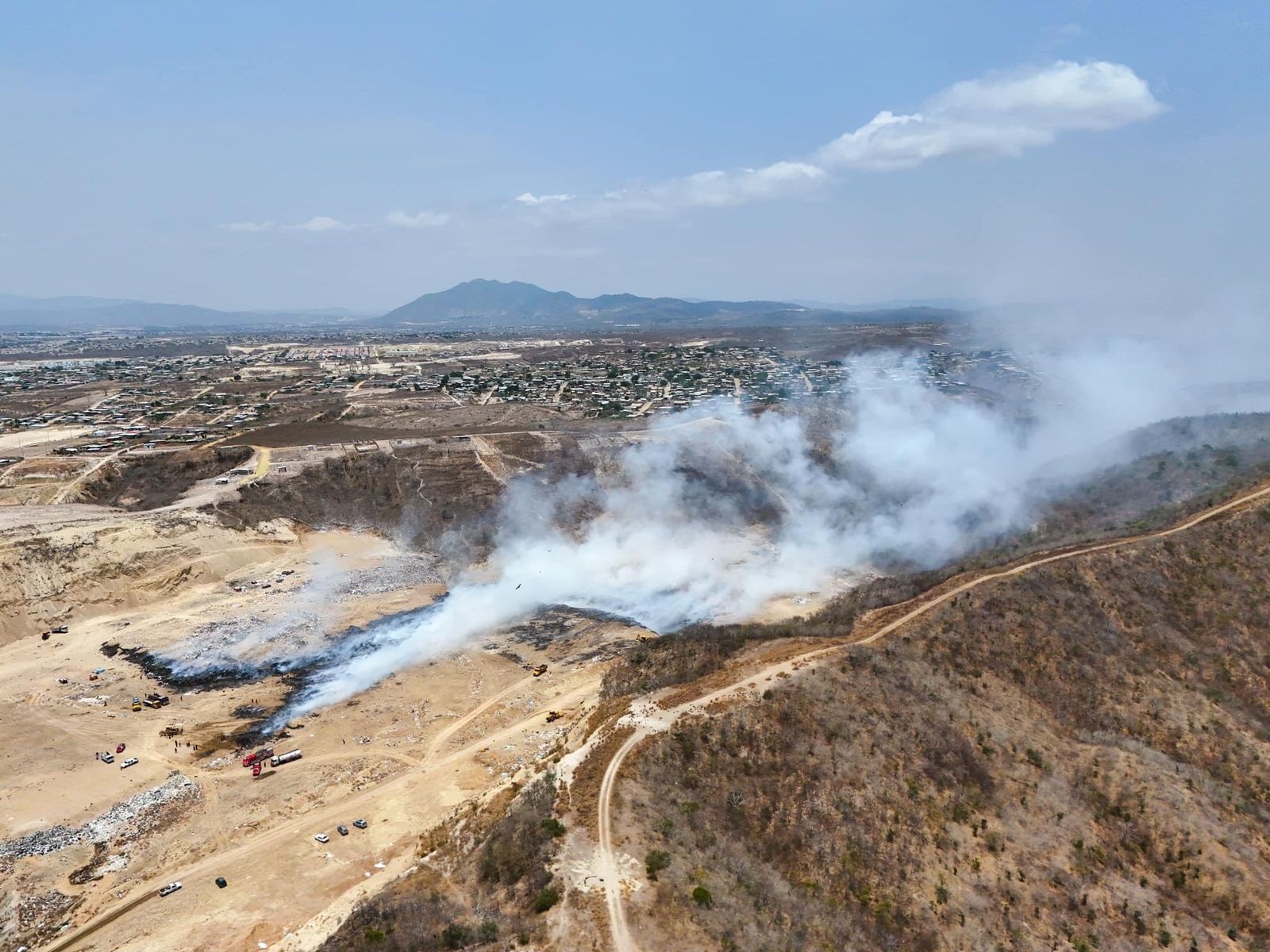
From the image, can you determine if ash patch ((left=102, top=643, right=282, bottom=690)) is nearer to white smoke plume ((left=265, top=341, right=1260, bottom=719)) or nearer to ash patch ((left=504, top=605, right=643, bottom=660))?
white smoke plume ((left=265, top=341, right=1260, bottom=719))

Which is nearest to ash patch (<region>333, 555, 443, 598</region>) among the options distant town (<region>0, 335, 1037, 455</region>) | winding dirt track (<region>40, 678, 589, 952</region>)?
winding dirt track (<region>40, 678, 589, 952</region>)

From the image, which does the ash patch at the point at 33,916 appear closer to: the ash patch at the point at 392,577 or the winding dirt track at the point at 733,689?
the winding dirt track at the point at 733,689

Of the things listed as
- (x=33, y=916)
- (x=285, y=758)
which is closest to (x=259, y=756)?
(x=285, y=758)

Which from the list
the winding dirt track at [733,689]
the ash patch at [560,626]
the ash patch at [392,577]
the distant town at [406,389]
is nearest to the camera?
the winding dirt track at [733,689]

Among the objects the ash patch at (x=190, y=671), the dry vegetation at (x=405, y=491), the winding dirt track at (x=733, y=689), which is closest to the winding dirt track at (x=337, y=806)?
the ash patch at (x=190, y=671)

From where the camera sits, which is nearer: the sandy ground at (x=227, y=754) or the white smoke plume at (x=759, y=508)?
the sandy ground at (x=227, y=754)

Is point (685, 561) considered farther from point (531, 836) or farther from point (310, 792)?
point (531, 836)

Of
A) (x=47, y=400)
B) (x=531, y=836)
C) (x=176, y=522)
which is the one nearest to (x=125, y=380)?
(x=47, y=400)
